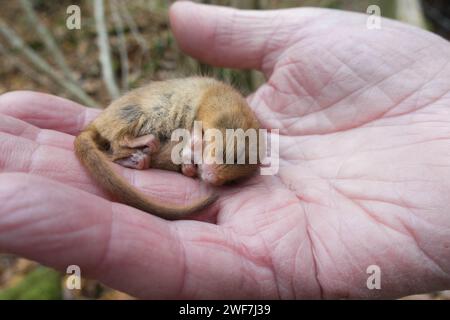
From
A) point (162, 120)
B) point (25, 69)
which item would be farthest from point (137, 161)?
point (25, 69)

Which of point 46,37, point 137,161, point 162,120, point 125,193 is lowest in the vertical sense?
point 125,193

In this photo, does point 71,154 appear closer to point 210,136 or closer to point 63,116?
point 63,116

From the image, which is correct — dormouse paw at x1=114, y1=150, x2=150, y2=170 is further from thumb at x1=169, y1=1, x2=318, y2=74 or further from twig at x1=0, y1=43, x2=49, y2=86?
twig at x1=0, y1=43, x2=49, y2=86

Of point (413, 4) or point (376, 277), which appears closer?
point (376, 277)

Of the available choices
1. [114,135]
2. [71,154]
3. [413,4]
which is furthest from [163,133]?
[413,4]

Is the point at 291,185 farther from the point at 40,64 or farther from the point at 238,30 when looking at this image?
the point at 40,64

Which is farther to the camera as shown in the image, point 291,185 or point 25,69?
point 25,69

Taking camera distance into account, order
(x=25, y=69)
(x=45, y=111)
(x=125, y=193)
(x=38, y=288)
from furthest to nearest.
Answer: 1. (x=25, y=69)
2. (x=38, y=288)
3. (x=45, y=111)
4. (x=125, y=193)
